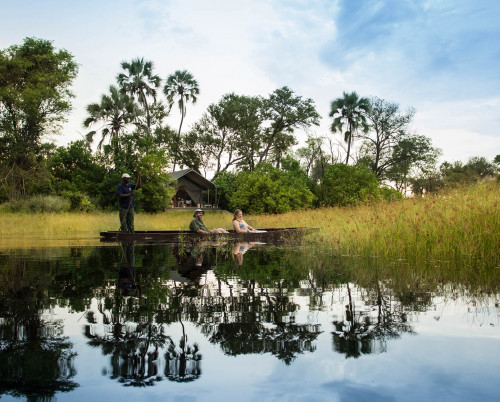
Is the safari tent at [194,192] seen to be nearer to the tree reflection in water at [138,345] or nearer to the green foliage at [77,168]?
the green foliage at [77,168]

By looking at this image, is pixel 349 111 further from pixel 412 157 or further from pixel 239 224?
pixel 239 224

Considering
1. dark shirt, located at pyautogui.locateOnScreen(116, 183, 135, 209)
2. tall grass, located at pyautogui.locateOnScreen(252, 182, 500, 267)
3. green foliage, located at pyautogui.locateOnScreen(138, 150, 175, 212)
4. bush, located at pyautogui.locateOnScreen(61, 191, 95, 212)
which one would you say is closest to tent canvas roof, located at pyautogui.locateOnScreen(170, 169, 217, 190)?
green foliage, located at pyautogui.locateOnScreen(138, 150, 175, 212)

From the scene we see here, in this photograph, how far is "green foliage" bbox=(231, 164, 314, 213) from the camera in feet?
125

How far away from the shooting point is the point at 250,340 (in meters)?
3.26

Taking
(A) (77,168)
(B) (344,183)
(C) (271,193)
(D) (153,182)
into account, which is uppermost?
(A) (77,168)

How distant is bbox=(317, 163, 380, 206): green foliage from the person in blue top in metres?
25.9

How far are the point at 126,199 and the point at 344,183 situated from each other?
28.2m

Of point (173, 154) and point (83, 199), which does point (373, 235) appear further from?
point (173, 154)

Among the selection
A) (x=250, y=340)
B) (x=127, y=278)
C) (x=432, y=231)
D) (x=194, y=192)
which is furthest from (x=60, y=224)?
(x=194, y=192)

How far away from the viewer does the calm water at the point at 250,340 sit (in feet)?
7.91

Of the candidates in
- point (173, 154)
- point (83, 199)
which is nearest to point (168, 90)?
point (173, 154)

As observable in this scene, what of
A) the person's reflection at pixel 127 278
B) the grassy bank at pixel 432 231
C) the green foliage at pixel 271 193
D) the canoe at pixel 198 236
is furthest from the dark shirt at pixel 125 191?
the green foliage at pixel 271 193

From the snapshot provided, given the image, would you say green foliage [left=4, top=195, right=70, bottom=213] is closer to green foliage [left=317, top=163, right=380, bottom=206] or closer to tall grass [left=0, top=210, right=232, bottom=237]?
tall grass [left=0, top=210, right=232, bottom=237]

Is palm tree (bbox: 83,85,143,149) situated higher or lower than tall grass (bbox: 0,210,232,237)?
higher
